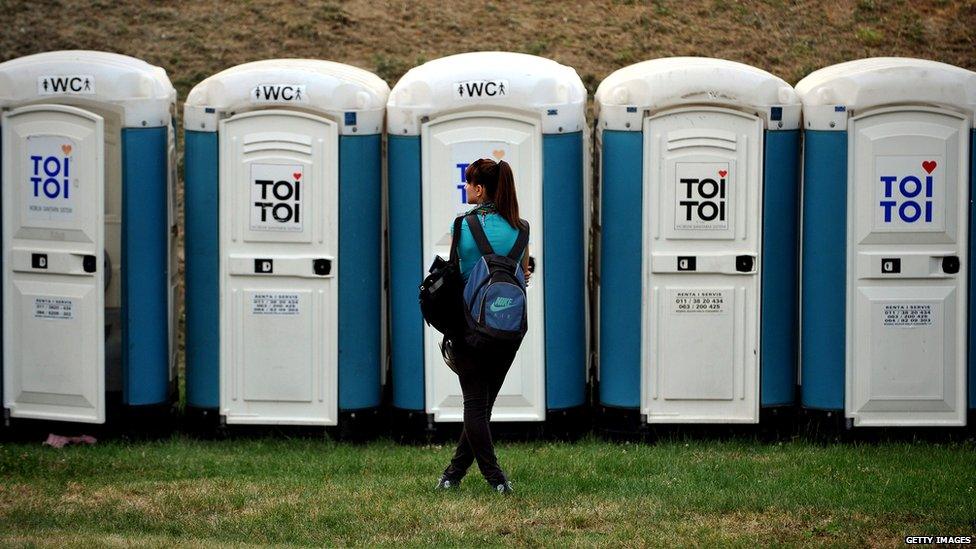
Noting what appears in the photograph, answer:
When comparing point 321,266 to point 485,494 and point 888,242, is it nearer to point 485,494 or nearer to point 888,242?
point 485,494

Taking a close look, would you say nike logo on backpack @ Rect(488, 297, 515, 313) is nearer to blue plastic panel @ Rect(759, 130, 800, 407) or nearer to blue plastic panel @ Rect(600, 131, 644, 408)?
blue plastic panel @ Rect(600, 131, 644, 408)

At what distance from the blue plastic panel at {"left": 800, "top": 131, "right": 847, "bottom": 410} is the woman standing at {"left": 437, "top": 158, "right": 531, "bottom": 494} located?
2.25 metres

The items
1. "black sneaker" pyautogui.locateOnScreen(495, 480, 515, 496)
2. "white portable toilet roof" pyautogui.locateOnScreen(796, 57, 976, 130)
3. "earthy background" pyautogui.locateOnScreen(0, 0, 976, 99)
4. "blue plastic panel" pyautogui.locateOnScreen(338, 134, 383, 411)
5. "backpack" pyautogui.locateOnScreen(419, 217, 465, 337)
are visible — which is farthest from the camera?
"earthy background" pyautogui.locateOnScreen(0, 0, 976, 99)

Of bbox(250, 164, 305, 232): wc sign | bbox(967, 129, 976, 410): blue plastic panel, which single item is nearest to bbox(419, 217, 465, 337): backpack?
bbox(250, 164, 305, 232): wc sign

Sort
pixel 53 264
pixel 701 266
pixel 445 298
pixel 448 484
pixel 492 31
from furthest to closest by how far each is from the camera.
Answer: pixel 492 31 → pixel 53 264 → pixel 701 266 → pixel 448 484 → pixel 445 298

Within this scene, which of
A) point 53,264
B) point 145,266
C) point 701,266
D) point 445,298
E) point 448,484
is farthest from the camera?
point 145,266

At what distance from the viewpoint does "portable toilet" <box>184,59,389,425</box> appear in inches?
288

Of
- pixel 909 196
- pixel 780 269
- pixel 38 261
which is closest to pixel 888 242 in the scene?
pixel 909 196

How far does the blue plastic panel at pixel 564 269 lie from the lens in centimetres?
734

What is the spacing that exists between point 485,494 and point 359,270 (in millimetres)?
1949

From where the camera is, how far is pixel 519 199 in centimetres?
729

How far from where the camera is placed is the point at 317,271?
7.39 meters

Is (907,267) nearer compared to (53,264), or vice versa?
(907,267)

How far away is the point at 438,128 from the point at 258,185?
3.41 ft
